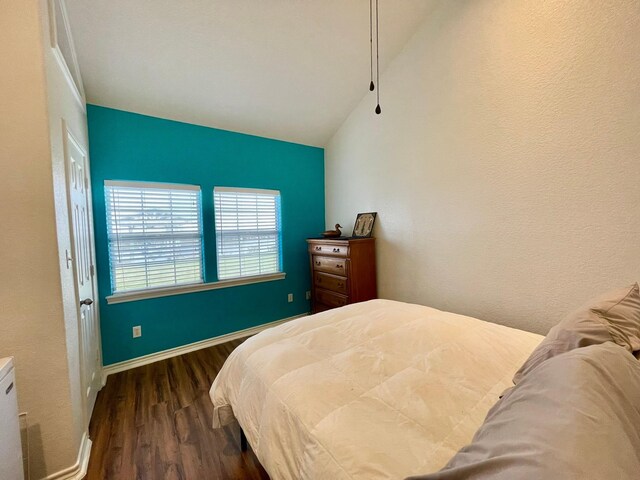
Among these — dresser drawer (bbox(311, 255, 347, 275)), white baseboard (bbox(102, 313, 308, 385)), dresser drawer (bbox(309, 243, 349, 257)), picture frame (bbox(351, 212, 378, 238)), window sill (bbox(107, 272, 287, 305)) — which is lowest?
white baseboard (bbox(102, 313, 308, 385))

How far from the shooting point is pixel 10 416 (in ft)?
3.61

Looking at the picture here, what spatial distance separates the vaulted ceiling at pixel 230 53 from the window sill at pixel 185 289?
177 centimetres

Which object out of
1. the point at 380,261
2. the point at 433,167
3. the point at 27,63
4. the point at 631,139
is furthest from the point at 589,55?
the point at 27,63

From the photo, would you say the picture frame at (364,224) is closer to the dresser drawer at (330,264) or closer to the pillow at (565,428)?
the dresser drawer at (330,264)

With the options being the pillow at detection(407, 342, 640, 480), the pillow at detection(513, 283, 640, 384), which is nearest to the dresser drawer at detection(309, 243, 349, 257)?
the pillow at detection(513, 283, 640, 384)

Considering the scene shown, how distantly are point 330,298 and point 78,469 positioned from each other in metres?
2.34

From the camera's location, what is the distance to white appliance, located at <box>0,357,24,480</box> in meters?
1.03

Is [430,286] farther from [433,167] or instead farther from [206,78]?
[206,78]

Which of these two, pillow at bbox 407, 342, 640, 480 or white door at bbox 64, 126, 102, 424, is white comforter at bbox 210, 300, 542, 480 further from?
white door at bbox 64, 126, 102, 424

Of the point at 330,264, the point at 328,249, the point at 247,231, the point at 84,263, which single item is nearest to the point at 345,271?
A: the point at 330,264

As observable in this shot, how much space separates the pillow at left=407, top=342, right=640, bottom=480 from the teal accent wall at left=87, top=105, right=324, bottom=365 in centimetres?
290

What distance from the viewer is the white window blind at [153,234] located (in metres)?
2.51

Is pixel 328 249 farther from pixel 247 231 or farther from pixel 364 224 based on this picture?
pixel 247 231

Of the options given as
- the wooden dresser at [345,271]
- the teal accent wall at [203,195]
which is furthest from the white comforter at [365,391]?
the teal accent wall at [203,195]
